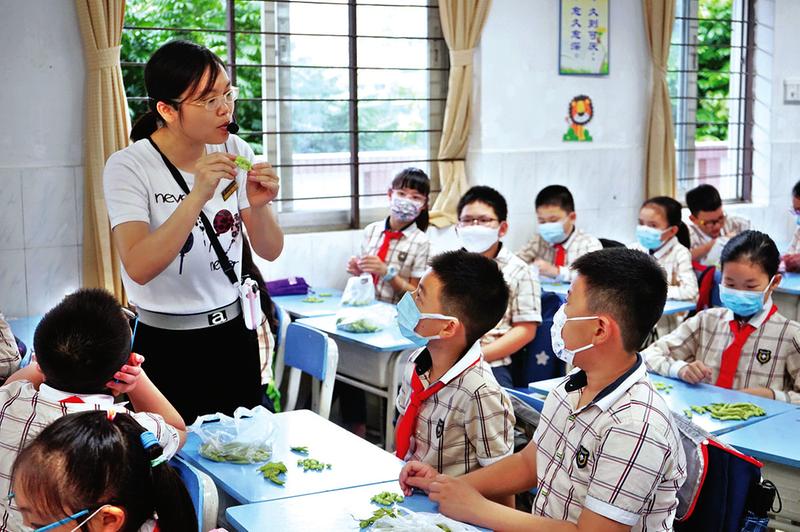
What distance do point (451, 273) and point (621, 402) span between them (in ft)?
2.74

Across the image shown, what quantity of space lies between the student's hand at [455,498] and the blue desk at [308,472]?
0.20 metres

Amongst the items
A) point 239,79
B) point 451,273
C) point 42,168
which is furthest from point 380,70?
point 451,273

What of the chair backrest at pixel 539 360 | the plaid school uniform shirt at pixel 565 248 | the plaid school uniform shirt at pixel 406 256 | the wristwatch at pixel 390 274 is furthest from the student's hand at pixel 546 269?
the chair backrest at pixel 539 360

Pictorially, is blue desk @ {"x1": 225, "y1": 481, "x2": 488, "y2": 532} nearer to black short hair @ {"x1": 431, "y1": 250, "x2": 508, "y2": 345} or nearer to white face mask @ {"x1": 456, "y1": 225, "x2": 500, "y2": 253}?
black short hair @ {"x1": 431, "y1": 250, "x2": 508, "y2": 345}

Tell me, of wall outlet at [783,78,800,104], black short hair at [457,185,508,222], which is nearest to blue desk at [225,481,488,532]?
black short hair at [457,185,508,222]

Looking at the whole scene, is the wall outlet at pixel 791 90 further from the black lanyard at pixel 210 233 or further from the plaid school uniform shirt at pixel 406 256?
the black lanyard at pixel 210 233

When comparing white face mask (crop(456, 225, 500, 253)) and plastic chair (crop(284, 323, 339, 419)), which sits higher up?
white face mask (crop(456, 225, 500, 253))

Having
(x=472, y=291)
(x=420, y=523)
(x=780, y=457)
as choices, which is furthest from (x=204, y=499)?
(x=780, y=457)

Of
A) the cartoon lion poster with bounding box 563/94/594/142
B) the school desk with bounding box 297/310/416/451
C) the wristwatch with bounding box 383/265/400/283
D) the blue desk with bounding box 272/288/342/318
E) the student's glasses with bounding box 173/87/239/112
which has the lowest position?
the school desk with bounding box 297/310/416/451

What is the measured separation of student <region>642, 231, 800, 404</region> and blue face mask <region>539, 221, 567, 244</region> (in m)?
2.23

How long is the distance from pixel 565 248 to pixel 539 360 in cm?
195

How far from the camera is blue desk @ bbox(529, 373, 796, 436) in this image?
9.30 feet

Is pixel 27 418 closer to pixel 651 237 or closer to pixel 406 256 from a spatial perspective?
pixel 406 256

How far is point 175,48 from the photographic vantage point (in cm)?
241
